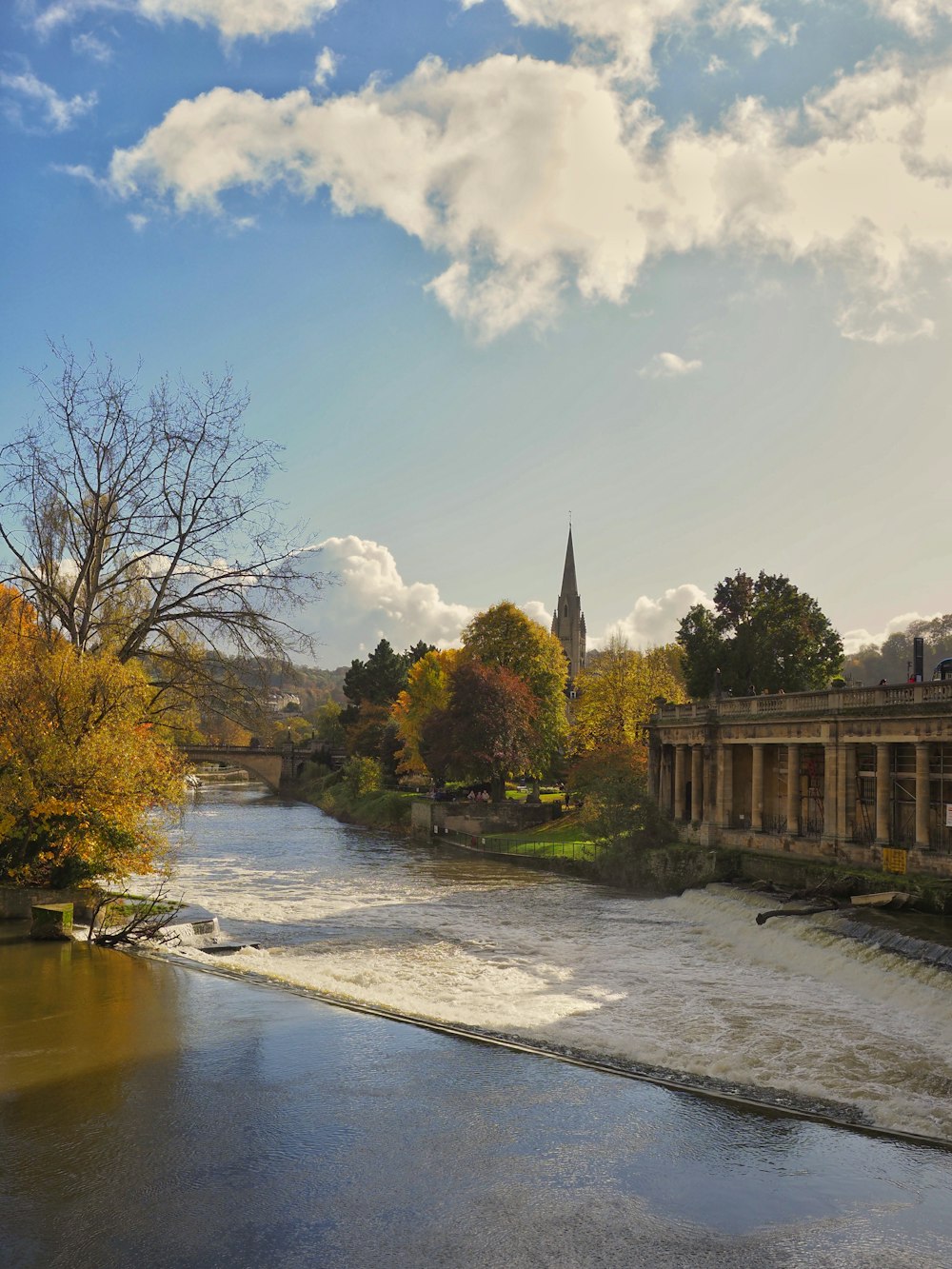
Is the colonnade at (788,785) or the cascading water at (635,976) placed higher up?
the colonnade at (788,785)

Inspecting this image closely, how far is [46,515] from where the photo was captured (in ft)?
85.5

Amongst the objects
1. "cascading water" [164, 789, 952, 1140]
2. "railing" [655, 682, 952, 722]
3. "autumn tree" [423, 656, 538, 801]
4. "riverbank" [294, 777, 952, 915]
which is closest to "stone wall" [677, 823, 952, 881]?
"riverbank" [294, 777, 952, 915]

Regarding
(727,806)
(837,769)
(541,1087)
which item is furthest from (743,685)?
(541,1087)

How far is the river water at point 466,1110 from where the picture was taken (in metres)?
9.92

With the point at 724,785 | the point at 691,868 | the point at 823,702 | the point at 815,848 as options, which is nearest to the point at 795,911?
the point at 815,848

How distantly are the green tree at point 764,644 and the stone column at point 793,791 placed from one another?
71.2 ft

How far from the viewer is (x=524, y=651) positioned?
73500 millimetres

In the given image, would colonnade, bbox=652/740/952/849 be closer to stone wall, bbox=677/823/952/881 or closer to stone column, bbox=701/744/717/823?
stone column, bbox=701/744/717/823

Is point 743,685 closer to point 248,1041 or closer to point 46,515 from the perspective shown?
point 46,515

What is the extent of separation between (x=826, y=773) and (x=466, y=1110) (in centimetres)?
2578

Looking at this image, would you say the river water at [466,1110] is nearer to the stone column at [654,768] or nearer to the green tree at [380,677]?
the stone column at [654,768]

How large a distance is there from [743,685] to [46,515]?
147 feet

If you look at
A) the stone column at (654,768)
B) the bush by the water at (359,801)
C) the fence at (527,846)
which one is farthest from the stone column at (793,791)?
the bush by the water at (359,801)

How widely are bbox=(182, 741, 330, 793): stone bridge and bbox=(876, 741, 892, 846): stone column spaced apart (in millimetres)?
75045
